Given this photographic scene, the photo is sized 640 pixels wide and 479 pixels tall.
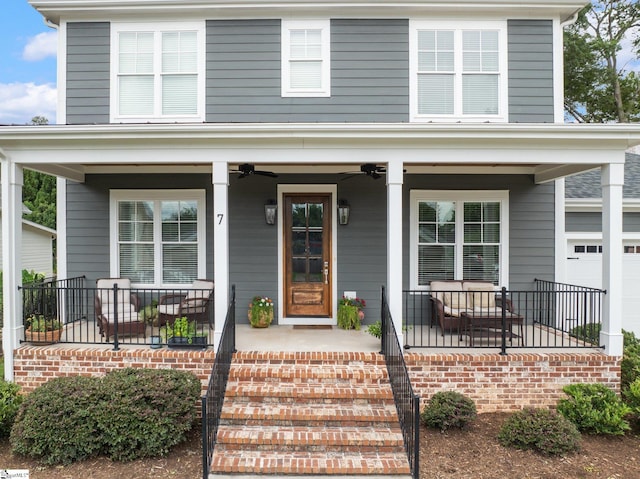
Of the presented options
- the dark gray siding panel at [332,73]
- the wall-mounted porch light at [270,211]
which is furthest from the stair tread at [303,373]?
the dark gray siding panel at [332,73]

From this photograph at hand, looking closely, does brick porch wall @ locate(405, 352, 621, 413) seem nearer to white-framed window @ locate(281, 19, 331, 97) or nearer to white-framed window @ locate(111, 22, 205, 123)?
white-framed window @ locate(281, 19, 331, 97)

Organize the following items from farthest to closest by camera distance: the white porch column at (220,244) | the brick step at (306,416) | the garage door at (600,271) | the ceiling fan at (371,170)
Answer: the garage door at (600,271) < the ceiling fan at (371,170) < the white porch column at (220,244) < the brick step at (306,416)

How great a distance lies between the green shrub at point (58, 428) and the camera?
4535mm

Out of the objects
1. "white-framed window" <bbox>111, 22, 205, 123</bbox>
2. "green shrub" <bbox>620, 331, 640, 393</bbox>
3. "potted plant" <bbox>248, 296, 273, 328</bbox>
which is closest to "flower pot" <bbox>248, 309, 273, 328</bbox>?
"potted plant" <bbox>248, 296, 273, 328</bbox>

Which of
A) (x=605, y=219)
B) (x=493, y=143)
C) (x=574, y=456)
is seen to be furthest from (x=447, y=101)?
(x=574, y=456)

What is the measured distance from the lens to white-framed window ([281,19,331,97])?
24.7ft

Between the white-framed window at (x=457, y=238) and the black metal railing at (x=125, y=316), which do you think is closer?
the black metal railing at (x=125, y=316)

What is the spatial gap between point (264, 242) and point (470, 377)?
13.6ft

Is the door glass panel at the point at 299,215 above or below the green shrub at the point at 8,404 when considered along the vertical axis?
above

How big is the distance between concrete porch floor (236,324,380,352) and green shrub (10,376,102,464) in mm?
2009

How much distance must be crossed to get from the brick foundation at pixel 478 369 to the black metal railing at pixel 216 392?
17.6 inches

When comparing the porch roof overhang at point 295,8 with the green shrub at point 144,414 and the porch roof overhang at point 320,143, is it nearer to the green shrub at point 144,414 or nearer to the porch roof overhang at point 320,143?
the porch roof overhang at point 320,143

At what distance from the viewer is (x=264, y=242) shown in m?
7.81

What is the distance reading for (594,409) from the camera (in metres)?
5.29
